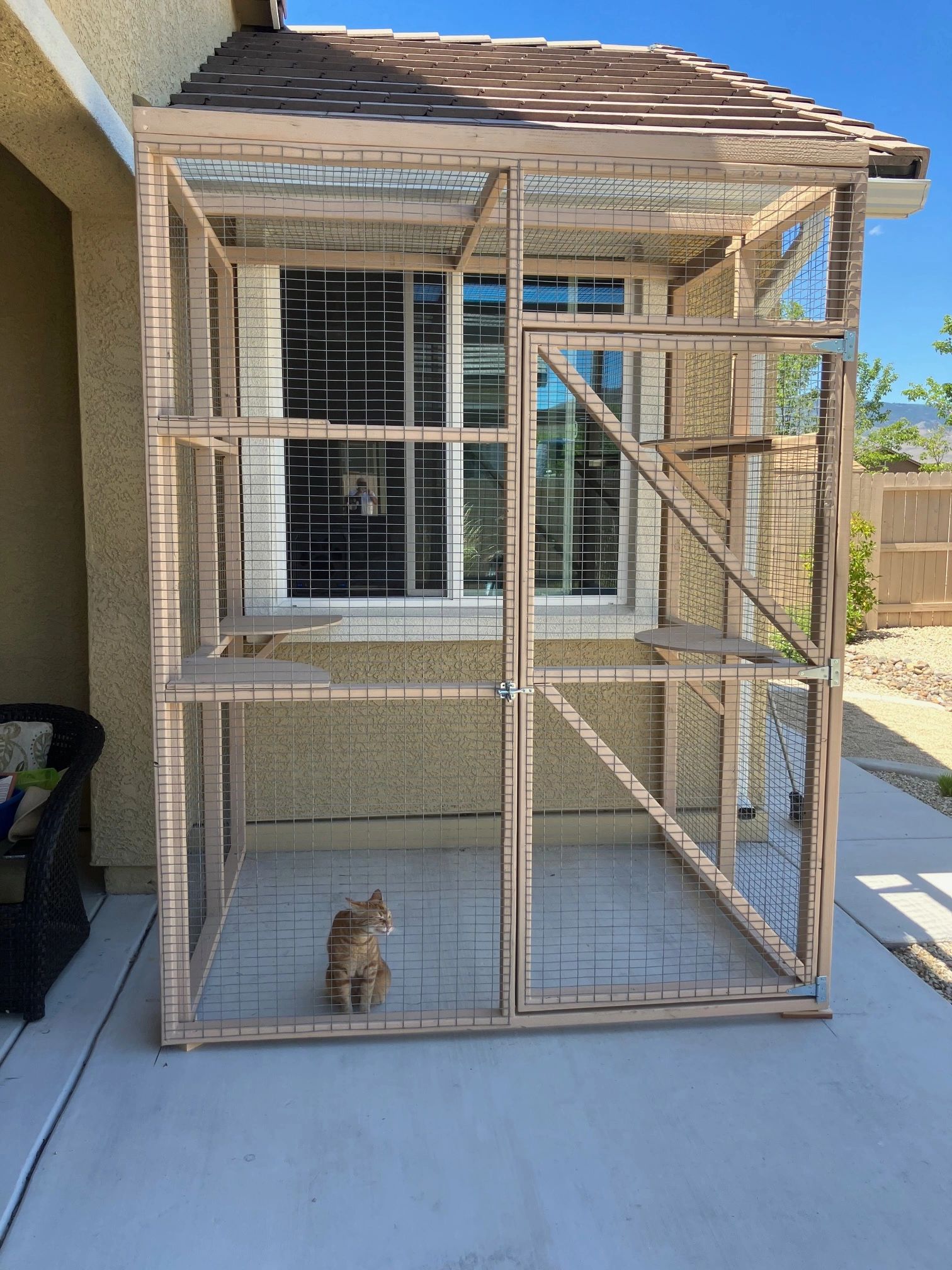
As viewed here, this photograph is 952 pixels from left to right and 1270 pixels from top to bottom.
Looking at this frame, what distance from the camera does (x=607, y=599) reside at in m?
4.42

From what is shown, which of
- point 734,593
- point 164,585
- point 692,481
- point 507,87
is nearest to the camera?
point 164,585

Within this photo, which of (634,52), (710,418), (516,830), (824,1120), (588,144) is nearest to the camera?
(824,1120)

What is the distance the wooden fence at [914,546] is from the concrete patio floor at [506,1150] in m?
7.89

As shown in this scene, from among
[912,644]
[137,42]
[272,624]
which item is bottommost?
[912,644]

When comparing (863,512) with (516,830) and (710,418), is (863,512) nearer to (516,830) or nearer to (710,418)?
(710,418)

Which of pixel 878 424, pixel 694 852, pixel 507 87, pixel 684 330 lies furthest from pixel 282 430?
pixel 878 424

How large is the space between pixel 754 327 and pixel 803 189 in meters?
0.59

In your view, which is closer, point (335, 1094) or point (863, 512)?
point (335, 1094)

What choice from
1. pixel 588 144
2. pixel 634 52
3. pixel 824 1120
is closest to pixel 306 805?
pixel 824 1120

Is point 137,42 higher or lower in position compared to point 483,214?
higher

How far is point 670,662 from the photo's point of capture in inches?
158

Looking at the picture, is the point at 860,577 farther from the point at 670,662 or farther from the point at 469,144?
the point at 469,144

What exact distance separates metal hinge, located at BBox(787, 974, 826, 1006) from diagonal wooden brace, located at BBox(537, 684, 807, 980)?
31 mm

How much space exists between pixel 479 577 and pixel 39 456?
6.39 ft
